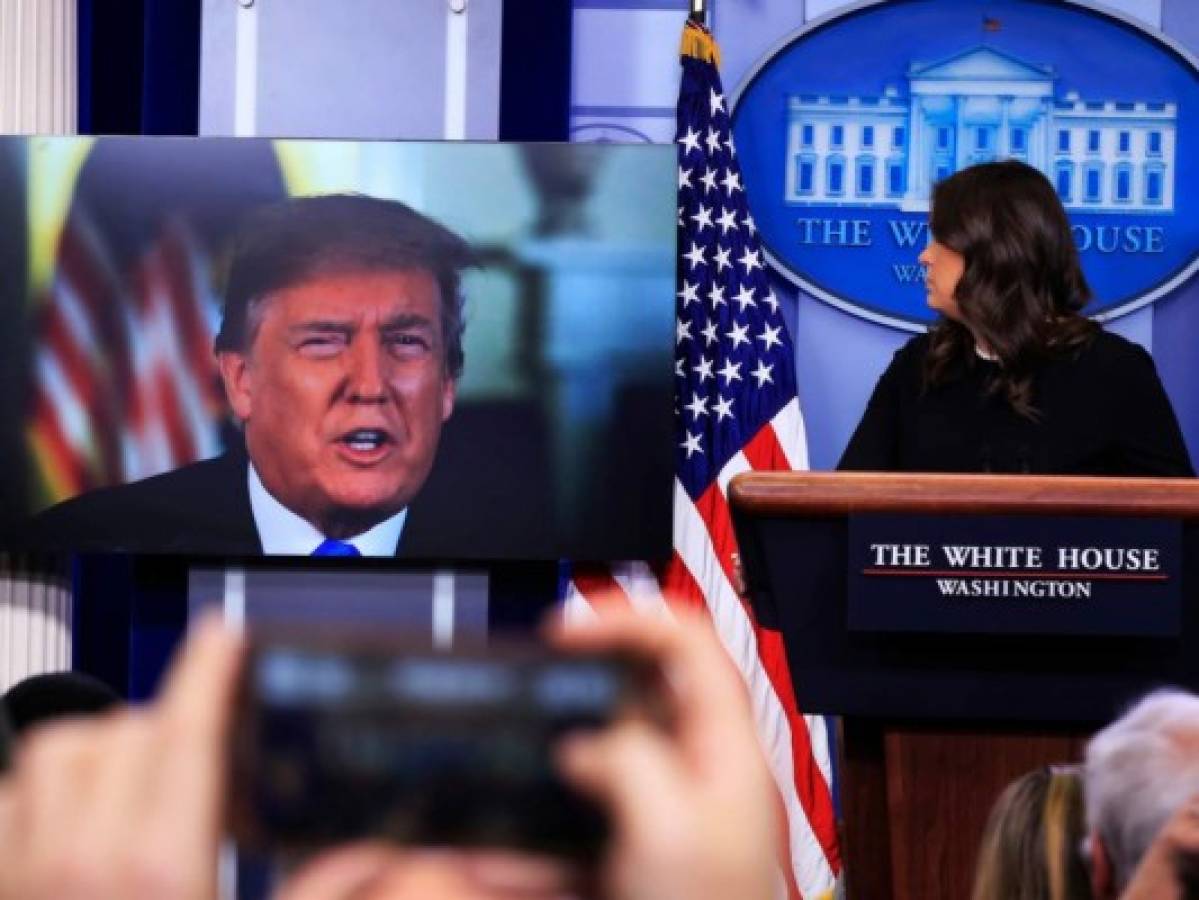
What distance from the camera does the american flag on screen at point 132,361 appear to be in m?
4.45

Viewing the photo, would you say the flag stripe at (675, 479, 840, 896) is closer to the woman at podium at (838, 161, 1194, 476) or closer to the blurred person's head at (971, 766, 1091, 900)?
the woman at podium at (838, 161, 1194, 476)

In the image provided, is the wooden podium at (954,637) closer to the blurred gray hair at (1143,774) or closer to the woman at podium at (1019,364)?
the woman at podium at (1019,364)

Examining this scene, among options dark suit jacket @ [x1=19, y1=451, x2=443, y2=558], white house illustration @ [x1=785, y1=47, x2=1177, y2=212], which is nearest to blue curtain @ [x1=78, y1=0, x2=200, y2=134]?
dark suit jacket @ [x1=19, y1=451, x2=443, y2=558]

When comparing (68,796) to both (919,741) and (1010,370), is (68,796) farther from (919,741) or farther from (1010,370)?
(1010,370)

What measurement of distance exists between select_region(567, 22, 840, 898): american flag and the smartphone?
4204 millimetres

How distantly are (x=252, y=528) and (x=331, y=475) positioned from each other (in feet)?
0.80

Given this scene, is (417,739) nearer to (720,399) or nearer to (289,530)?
(289,530)

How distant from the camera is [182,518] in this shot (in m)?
4.48

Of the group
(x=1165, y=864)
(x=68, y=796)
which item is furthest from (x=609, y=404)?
(x=68, y=796)

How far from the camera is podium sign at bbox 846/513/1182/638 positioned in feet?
6.53

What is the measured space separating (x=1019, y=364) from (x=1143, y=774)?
79.4 inches

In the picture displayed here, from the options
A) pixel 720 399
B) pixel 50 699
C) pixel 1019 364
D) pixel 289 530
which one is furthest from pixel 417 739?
pixel 720 399

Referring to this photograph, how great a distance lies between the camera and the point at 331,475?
438 centimetres

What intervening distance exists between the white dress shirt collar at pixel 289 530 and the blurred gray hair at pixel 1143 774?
11.5 ft
